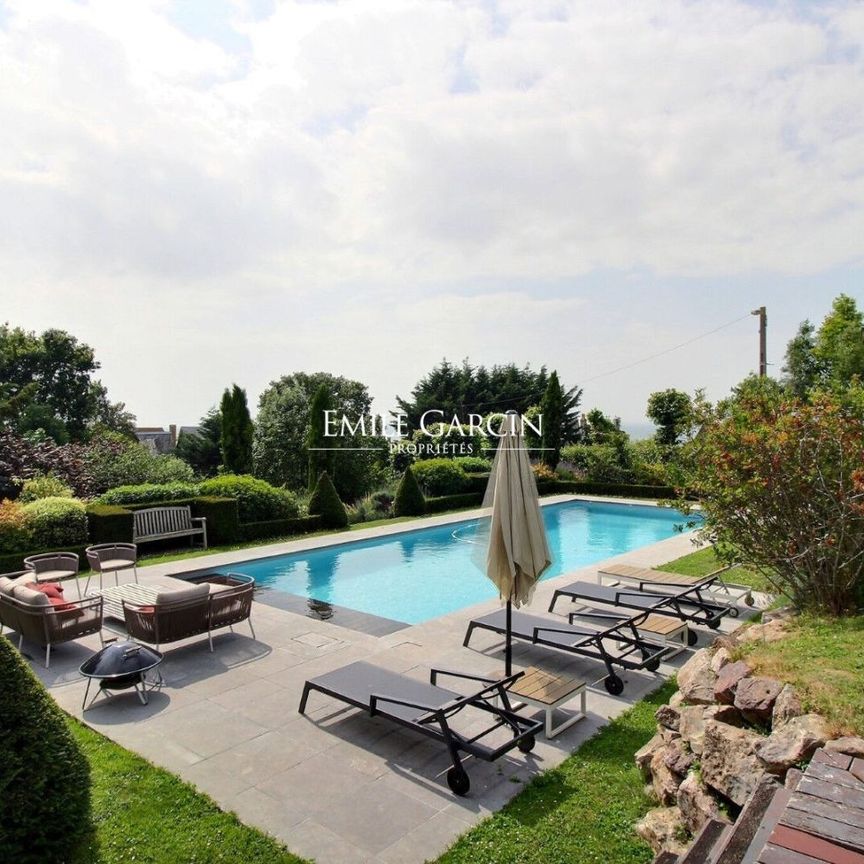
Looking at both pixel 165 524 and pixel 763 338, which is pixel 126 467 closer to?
pixel 165 524

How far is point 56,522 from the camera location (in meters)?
12.7

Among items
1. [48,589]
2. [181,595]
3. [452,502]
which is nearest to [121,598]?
[48,589]

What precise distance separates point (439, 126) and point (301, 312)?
43.5 ft

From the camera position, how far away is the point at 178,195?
10992 millimetres

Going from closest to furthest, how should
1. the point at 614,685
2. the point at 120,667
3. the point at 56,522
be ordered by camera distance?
the point at 120,667
the point at 614,685
the point at 56,522

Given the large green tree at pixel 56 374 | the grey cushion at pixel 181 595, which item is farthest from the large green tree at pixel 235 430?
the large green tree at pixel 56 374

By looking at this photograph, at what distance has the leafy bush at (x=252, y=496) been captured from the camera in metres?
16.1

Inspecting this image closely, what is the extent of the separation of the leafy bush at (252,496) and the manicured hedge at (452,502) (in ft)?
18.2

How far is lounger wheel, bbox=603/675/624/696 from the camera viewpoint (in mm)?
6363

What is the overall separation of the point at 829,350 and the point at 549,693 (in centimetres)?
3693

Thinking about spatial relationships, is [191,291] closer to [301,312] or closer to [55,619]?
[301,312]

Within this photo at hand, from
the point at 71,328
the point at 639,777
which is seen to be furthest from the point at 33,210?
the point at 71,328

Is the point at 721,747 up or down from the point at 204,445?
down

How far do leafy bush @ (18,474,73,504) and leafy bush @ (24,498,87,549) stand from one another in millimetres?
1534
